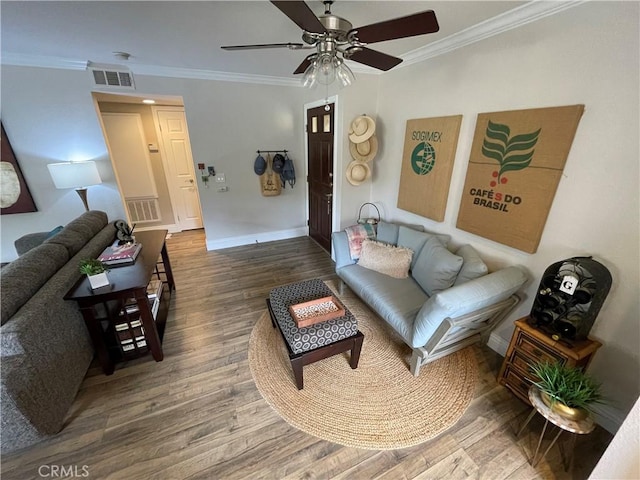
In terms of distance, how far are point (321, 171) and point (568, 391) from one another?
11.3 ft

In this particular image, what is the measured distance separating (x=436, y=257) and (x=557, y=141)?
1142 millimetres

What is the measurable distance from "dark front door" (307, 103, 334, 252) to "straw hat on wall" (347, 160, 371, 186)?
40cm

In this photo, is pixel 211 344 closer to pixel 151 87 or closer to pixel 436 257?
pixel 436 257

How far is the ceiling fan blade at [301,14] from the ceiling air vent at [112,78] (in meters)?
2.98

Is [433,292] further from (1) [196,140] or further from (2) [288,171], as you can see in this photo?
(1) [196,140]

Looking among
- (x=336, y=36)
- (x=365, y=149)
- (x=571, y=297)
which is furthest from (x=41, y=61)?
(x=571, y=297)

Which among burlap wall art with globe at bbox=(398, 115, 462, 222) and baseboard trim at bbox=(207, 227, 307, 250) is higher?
burlap wall art with globe at bbox=(398, 115, 462, 222)

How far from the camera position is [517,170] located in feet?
6.39

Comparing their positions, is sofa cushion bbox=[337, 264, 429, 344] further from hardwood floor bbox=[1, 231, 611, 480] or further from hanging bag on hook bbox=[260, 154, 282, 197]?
hanging bag on hook bbox=[260, 154, 282, 197]

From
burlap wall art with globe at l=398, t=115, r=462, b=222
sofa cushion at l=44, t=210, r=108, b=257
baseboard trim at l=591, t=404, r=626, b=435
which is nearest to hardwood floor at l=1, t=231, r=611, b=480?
baseboard trim at l=591, t=404, r=626, b=435

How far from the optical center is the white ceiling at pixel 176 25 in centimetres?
172

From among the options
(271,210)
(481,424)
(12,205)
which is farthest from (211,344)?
(12,205)

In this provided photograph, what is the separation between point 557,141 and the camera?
67.3 inches

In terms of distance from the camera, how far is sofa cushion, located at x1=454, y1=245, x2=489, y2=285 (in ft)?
6.70
